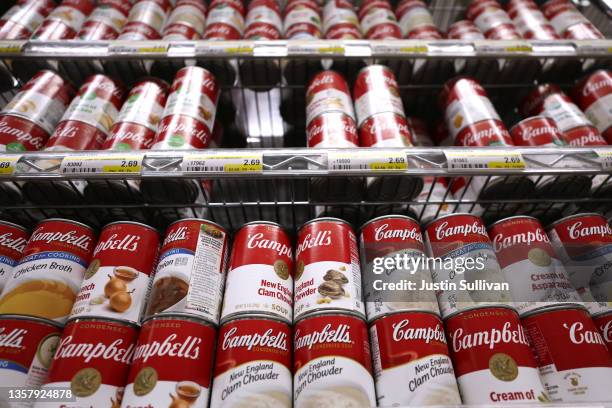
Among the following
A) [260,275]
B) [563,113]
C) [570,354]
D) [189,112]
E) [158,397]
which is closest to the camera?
[158,397]

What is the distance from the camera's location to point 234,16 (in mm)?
1946

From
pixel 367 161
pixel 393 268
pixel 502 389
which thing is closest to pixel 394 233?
pixel 393 268

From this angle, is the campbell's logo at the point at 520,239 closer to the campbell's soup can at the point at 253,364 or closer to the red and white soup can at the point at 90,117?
the campbell's soup can at the point at 253,364

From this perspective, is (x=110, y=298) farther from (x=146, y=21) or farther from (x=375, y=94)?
(x=146, y=21)

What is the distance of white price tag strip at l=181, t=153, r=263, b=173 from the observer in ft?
3.74

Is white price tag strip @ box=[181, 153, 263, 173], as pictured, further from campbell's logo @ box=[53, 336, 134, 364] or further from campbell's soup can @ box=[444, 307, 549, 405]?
campbell's soup can @ box=[444, 307, 549, 405]

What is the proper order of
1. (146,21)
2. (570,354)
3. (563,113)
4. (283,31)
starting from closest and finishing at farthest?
(570,354), (563,113), (146,21), (283,31)

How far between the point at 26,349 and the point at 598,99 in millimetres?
2040

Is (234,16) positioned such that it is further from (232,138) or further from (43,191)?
(43,191)

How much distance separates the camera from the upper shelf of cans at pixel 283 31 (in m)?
1.54

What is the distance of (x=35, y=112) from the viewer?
1.44 m

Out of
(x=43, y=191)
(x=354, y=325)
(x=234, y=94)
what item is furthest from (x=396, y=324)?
(x=234, y=94)

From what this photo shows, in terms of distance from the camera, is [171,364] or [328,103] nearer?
[171,364]

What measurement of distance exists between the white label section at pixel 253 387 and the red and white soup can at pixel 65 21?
163 cm
